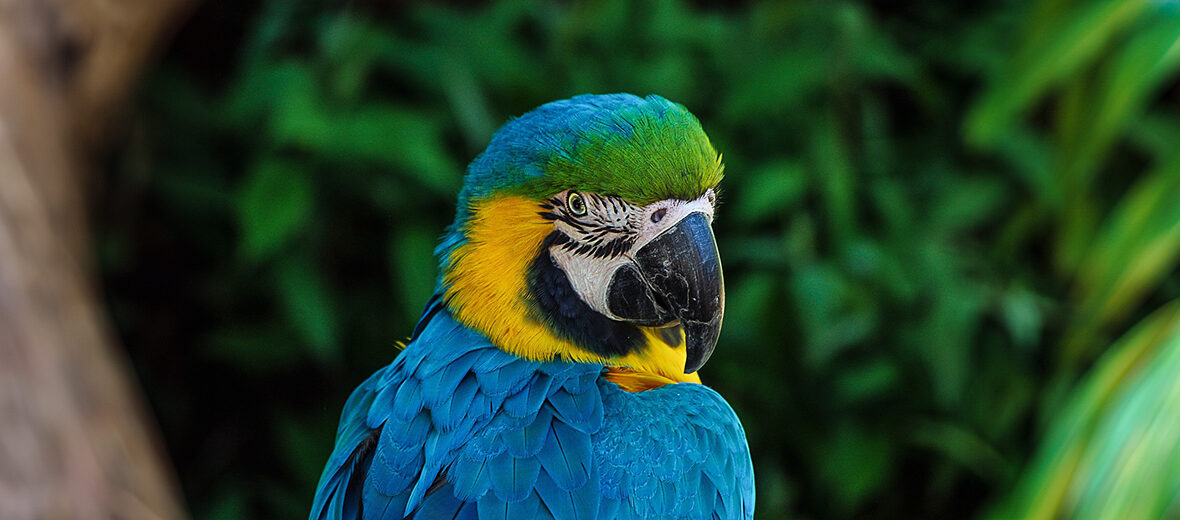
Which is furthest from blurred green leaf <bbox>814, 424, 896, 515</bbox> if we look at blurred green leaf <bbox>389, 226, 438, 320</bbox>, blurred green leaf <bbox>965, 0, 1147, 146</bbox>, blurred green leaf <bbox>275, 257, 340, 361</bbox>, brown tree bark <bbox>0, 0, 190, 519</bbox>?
brown tree bark <bbox>0, 0, 190, 519</bbox>

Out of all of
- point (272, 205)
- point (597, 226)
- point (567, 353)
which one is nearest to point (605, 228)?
point (597, 226)

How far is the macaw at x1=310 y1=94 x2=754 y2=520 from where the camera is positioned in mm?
796

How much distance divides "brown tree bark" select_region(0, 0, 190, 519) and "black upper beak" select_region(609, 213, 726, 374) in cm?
88

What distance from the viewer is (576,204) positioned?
84 cm

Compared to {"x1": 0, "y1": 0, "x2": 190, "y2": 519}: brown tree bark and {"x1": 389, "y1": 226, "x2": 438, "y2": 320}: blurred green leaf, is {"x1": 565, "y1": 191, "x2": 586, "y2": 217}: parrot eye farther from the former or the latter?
{"x1": 0, "y1": 0, "x2": 190, "y2": 519}: brown tree bark

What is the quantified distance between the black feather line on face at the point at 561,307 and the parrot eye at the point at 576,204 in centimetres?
3

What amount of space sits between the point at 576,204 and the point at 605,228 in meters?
0.03

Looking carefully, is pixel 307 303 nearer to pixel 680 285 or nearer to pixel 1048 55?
pixel 680 285

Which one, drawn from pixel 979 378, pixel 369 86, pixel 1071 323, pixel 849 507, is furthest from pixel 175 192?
pixel 1071 323

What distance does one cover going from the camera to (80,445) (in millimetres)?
1384

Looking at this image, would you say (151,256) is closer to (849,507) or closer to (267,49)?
(267,49)

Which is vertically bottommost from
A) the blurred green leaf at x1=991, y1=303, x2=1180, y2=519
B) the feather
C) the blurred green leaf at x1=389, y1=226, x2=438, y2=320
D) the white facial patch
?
the blurred green leaf at x1=991, y1=303, x2=1180, y2=519

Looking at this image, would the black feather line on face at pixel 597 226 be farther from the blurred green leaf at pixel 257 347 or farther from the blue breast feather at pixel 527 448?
the blurred green leaf at pixel 257 347

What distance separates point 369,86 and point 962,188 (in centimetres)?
97
